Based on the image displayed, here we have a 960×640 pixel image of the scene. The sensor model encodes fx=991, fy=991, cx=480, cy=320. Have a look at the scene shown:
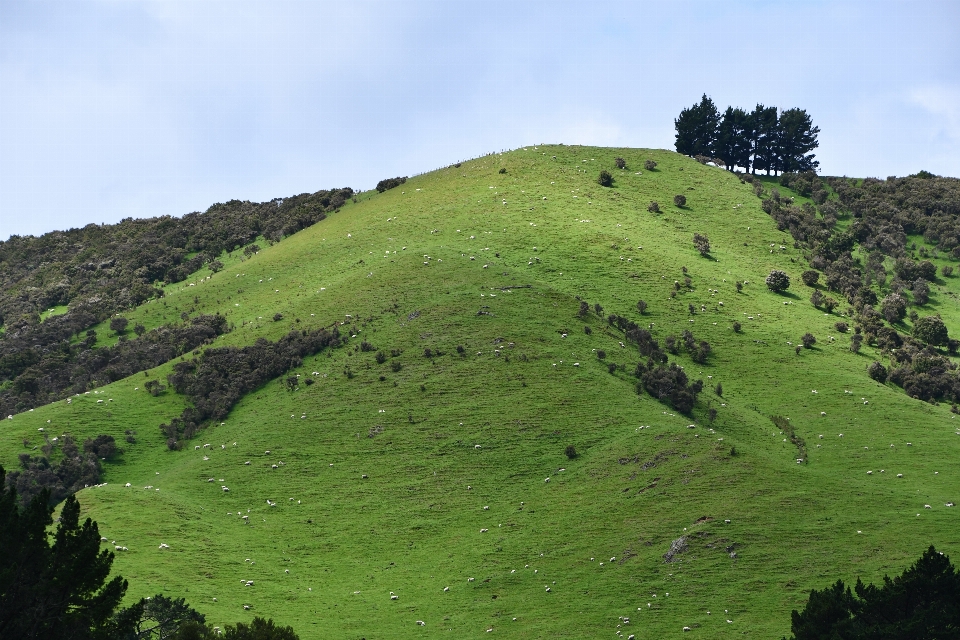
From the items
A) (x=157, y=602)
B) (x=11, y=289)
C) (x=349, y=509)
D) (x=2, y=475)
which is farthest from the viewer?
(x=11, y=289)

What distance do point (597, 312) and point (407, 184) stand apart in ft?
175

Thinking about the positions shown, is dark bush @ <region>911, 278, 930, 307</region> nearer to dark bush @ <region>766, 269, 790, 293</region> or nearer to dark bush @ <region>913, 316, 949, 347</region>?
dark bush @ <region>913, 316, 949, 347</region>

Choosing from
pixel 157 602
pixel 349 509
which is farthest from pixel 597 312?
pixel 157 602

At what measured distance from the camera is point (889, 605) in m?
45.2

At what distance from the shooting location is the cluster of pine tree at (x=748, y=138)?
6255 inches

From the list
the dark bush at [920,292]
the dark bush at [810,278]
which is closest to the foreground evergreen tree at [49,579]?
the dark bush at [810,278]

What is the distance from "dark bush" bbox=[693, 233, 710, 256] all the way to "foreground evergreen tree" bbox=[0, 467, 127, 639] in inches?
3339

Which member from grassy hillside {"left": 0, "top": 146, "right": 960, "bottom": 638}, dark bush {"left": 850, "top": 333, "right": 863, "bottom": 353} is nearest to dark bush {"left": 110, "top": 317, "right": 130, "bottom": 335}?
grassy hillside {"left": 0, "top": 146, "right": 960, "bottom": 638}

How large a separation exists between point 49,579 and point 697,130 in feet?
457

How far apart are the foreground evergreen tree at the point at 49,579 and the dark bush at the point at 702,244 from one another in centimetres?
8481

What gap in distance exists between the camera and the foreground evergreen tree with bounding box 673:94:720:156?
520ft

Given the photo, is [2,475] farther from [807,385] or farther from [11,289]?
[11,289]

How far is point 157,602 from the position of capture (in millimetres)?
47562

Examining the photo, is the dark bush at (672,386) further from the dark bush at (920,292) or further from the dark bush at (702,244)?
the dark bush at (920,292)
